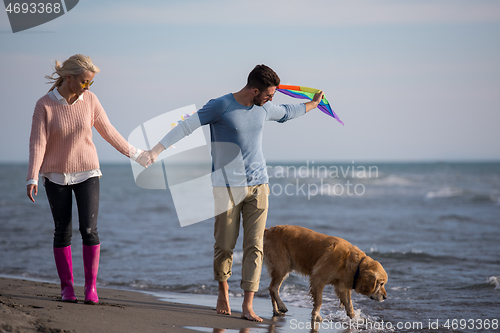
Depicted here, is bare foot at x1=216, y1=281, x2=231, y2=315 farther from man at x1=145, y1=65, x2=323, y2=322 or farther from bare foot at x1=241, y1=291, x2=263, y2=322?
bare foot at x1=241, y1=291, x2=263, y2=322

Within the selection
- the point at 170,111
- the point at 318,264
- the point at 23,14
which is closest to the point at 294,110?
the point at 170,111

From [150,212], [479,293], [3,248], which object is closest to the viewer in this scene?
[479,293]

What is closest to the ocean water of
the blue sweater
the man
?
the man

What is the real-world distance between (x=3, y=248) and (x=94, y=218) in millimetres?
5393

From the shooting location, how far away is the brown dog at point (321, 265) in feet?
13.3

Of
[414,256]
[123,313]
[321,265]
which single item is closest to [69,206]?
[123,313]

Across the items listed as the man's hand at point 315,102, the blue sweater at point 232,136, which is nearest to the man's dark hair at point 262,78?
the blue sweater at point 232,136

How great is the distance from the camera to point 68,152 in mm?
3496

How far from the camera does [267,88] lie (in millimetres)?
3617

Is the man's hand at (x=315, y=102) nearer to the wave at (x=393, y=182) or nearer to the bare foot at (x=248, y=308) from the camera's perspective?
the bare foot at (x=248, y=308)

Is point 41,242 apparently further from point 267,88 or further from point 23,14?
point 267,88

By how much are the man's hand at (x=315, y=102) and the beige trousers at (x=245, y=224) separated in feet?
3.05

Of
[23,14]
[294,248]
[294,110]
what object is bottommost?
[294,248]

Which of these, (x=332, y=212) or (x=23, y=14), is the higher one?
(x=23, y=14)
